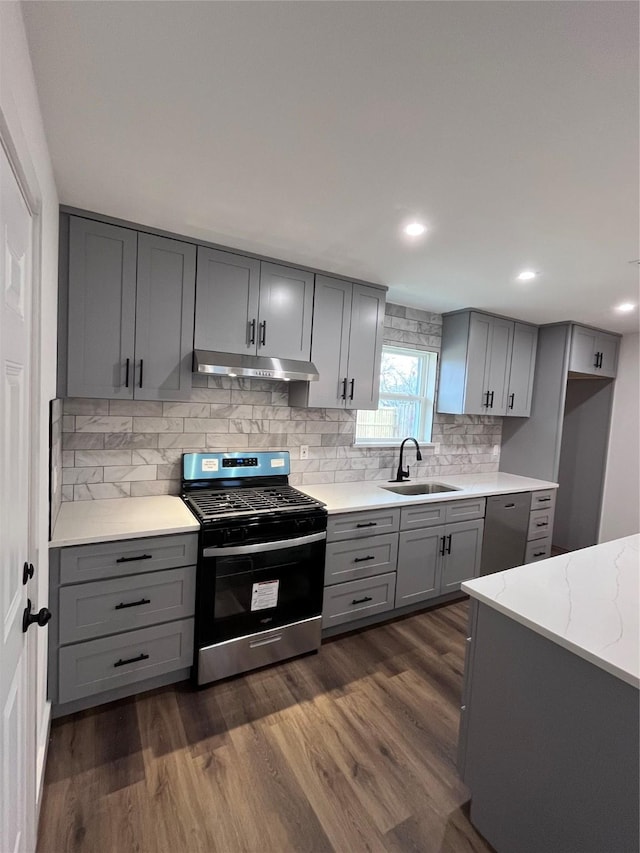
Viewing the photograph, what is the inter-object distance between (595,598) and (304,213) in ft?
6.66

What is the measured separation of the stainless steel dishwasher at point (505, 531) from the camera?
3.30 metres

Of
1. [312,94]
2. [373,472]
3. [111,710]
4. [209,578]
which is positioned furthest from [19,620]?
[373,472]

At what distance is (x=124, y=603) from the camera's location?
6.30 feet

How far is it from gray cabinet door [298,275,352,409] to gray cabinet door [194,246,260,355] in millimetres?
458

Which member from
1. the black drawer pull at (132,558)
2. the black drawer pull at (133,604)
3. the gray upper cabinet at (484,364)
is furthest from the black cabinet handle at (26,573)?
the gray upper cabinet at (484,364)

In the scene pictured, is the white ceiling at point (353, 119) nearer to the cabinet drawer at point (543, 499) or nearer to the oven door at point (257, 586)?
the oven door at point (257, 586)

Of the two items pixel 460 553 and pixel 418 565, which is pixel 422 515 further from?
pixel 460 553

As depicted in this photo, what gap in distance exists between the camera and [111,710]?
1.95 metres

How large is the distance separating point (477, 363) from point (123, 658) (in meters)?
Result: 3.36

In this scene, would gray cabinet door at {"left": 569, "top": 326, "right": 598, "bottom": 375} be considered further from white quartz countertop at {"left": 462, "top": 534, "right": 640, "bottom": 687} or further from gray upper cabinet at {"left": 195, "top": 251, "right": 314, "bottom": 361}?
gray upper cabinet at {"left": 195, "top": 251, "right": 314, "bottom": 361}

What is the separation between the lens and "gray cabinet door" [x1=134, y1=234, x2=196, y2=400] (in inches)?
85.7

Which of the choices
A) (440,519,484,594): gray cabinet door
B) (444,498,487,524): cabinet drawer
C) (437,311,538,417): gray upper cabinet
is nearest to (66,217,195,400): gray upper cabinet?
(444,498,487,524): cabinet drawer

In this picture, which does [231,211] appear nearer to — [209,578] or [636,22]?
[636,22]

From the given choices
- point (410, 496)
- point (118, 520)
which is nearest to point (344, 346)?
point (410, 496)
